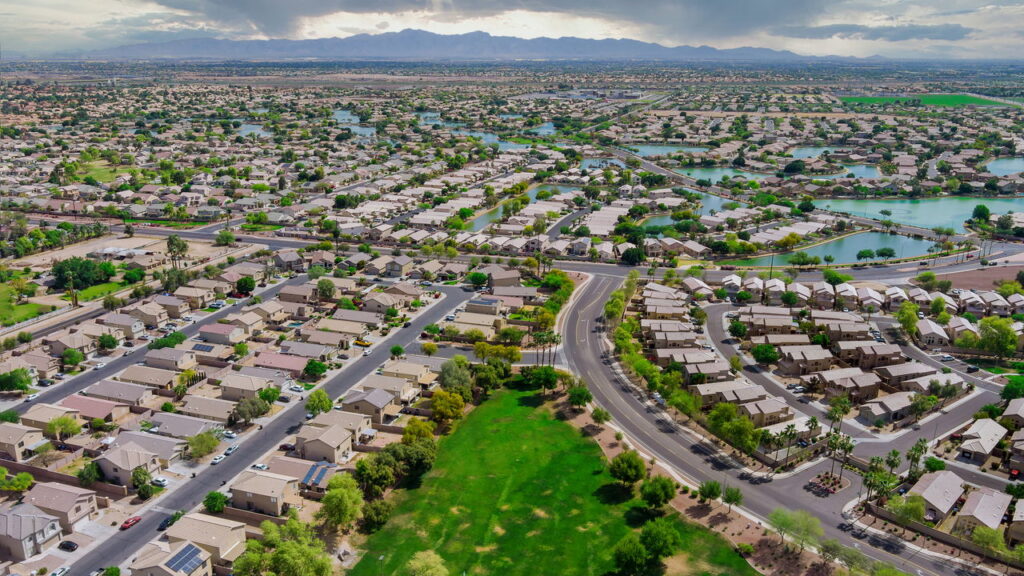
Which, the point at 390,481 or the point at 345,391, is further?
the point at 345,391

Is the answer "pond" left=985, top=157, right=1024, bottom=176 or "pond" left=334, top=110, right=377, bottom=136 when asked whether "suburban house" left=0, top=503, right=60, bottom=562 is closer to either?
"pond" left=334, top=110, right=377, bottom=136

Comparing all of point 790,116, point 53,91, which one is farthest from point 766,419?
point 53,91

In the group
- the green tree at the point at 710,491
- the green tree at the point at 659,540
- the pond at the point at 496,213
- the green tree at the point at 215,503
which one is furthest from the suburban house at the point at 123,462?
the pond at the point at 496,213

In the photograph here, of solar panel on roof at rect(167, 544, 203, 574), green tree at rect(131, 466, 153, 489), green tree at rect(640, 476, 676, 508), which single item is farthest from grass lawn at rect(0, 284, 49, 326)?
green tree at rect(640, 476, 676, 508)

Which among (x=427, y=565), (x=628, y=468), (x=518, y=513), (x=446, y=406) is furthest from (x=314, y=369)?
(x=628, y=468)

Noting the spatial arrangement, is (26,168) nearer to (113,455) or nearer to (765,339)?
(113,455)

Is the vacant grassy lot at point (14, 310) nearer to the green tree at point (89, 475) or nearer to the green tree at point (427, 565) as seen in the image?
the green tree at point (89, 475)
